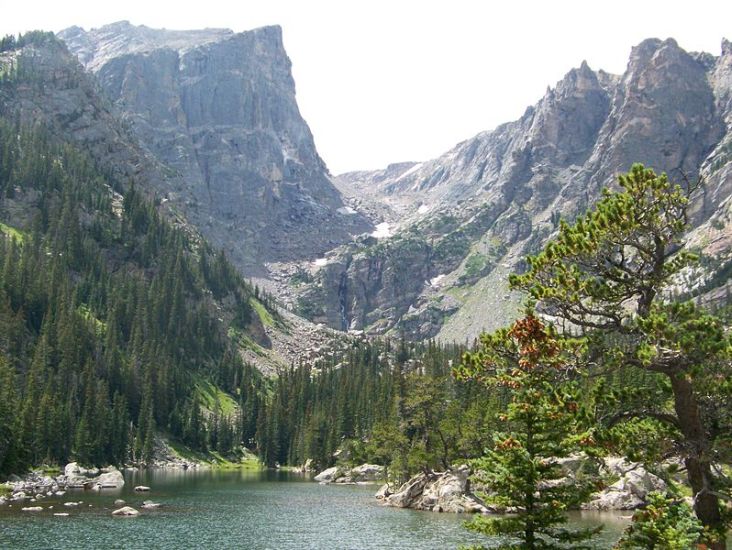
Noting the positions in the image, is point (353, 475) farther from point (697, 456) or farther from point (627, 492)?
point (697, 456)

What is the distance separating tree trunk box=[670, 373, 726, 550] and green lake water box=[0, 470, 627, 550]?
36459 millimetres

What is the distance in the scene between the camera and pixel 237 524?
240 ft

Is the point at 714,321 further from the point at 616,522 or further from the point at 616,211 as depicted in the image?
the point at 616,522

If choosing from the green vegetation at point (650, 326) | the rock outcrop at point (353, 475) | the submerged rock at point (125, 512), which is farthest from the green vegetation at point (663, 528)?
the rock outcrop at point (353, 475)

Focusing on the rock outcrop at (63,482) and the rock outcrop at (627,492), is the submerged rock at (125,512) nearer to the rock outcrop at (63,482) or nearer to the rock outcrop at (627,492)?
the rock outcrop at (63,482)

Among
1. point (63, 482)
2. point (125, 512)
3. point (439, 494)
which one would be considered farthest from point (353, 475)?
point (125, 512)

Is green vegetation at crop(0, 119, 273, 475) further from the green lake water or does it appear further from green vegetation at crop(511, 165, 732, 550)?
green vegetation at crop(511, 165, 732, 550)

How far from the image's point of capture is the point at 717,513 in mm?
25391

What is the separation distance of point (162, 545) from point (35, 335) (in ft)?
383

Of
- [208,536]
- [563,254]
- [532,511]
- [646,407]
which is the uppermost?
[563,254]

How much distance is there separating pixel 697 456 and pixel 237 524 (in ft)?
190

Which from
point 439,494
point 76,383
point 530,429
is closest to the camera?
point 530,429

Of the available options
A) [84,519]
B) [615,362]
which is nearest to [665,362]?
[615,362]

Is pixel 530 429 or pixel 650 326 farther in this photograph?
pixel 530 429
